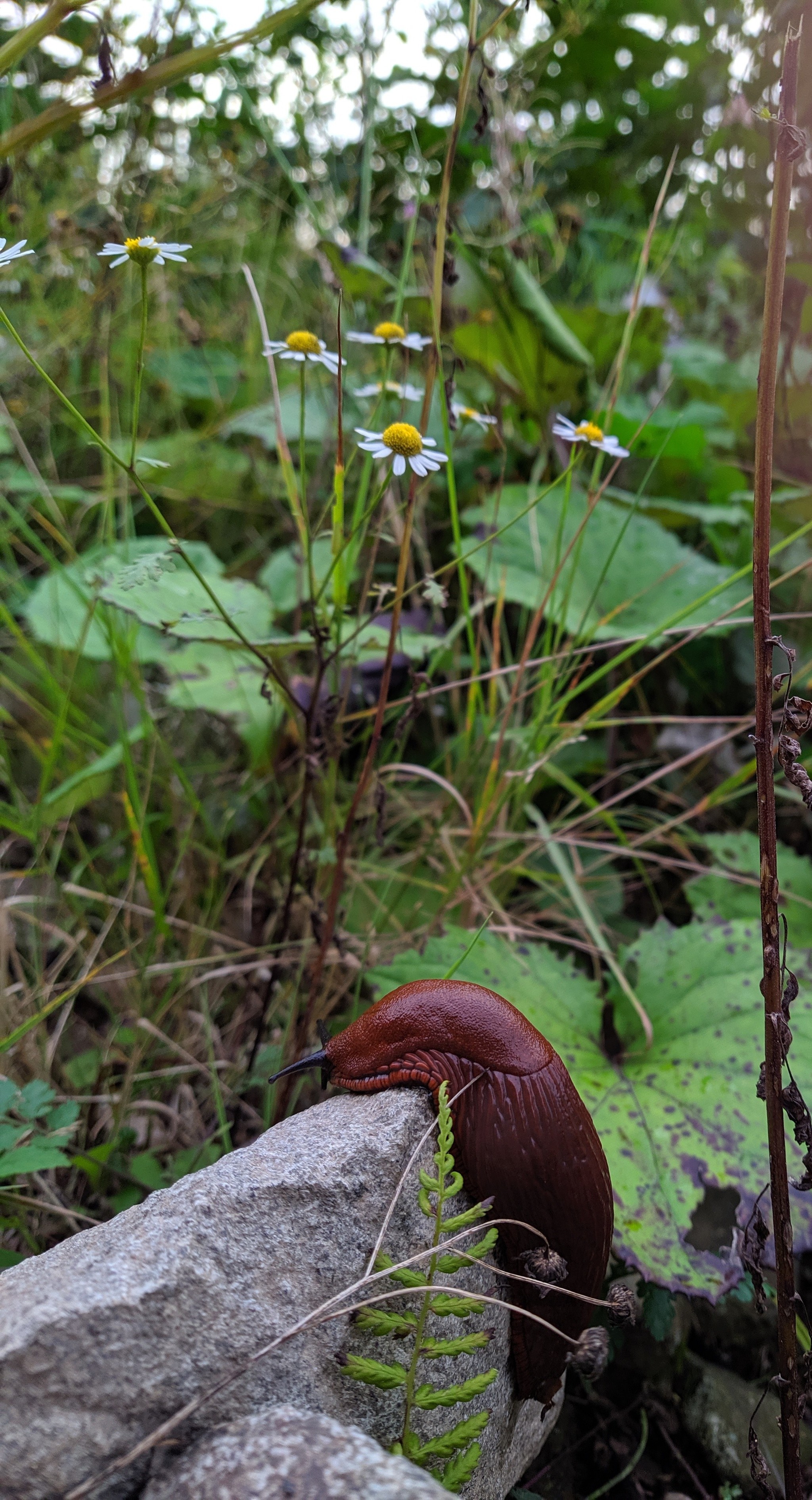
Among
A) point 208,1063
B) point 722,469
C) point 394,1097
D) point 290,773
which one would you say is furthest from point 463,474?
point 394,1097

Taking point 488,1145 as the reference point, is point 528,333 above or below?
above

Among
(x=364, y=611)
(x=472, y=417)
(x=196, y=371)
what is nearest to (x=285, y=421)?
(x=196, y=371)

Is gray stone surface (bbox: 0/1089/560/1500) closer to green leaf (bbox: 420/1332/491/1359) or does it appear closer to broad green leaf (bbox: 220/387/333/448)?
green leaf (bbox: 420/1332/491/1359)

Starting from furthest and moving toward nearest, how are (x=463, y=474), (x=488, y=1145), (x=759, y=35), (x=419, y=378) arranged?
1. (x=419, y=378)
2. (x=463, y=474)
3. (x=759, y=35)
4. (x=488, y=1145)

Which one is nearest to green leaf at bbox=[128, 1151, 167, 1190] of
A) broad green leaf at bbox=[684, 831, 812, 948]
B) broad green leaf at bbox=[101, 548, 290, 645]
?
broad green leaf at bbox=[101, 548, 290, 645]

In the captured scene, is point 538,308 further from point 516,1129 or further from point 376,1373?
point 376,1373

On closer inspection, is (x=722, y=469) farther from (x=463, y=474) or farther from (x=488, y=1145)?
(x=488, y=1145)
